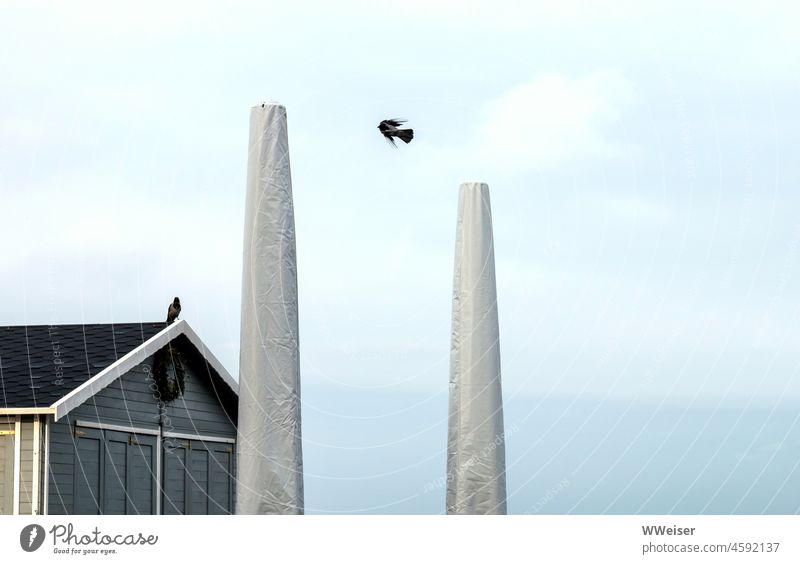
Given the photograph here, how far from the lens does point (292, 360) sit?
1374 cm

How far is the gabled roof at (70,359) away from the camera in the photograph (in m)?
16.1

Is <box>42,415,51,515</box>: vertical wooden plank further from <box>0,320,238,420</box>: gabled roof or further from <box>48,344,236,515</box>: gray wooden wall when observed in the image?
<box>0,320,238,420</box>: gabled roof

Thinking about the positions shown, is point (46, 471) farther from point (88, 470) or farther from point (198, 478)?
point (198, 478)

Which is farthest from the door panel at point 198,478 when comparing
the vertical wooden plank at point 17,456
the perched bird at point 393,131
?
the perched bird at point 393,131

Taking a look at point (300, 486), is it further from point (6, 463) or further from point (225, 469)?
point (225, 469)

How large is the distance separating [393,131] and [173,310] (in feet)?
17.8

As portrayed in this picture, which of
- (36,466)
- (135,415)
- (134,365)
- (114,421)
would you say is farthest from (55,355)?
(36,466)

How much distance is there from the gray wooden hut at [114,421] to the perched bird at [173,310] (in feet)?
0.40

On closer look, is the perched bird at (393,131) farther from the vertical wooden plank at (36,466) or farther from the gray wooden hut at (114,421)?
the vertical wooden plank at (36,466)

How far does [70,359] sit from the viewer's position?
17703 millimetres

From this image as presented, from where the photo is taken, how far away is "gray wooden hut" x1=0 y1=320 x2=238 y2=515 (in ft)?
52.4

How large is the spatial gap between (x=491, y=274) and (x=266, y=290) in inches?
174
